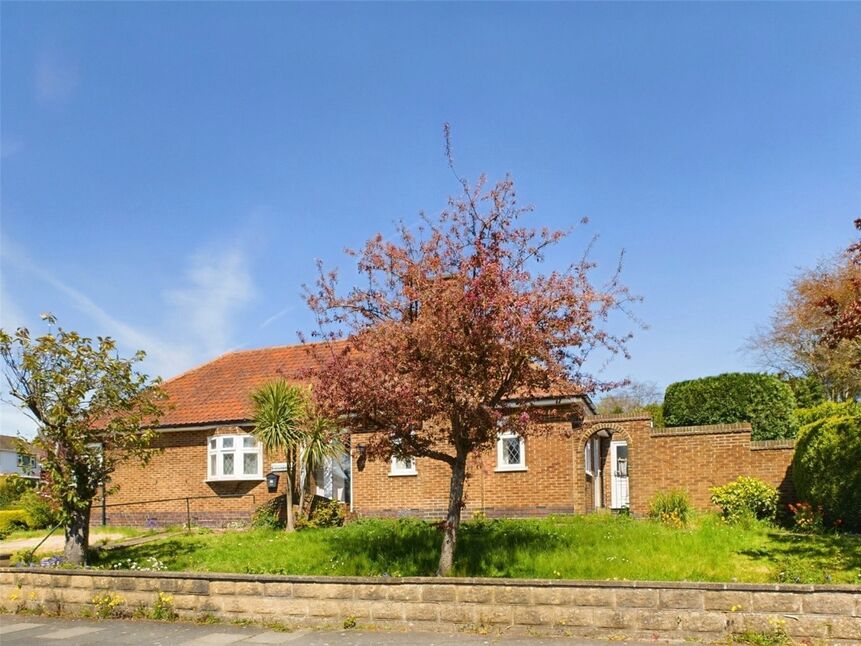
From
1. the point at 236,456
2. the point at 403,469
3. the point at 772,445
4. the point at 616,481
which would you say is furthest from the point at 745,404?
the point at 236,456

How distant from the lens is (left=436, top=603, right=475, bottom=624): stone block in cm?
867

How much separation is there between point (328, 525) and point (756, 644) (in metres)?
13.0

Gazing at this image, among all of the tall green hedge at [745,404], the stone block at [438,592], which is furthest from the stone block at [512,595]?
the tall green hedge at [745,404]

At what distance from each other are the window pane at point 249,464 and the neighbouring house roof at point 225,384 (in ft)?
3.44

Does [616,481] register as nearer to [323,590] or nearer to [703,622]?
[323,590]

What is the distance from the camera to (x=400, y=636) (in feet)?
28.1

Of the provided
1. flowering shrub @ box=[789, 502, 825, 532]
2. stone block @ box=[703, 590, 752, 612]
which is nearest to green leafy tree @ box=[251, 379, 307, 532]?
flowering shrub @ box=[789, 502, 825, 532]

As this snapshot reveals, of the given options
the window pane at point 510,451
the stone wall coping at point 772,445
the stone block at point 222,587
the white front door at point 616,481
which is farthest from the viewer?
the white front door at point 616,481

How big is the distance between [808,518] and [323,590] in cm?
996

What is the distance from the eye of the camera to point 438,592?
348 inches

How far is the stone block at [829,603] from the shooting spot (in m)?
7.49

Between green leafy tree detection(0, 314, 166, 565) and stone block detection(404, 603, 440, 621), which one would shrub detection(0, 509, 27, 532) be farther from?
stone block detection(404, 603, 440, 621)

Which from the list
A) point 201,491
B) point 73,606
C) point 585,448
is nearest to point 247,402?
point 201,491

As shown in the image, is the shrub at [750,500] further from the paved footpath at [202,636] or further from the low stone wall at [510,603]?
the paved footpath at [202,636]
